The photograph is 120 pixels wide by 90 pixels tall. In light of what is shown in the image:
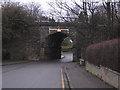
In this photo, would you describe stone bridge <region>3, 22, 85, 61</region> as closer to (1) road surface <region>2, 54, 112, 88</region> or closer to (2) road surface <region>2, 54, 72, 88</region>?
(2) road surface <region>2, 54, 72, 88</region>

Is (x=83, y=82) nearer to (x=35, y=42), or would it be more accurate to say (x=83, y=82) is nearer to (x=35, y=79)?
(x=35, y=79)

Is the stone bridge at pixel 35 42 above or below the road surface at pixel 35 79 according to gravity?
above

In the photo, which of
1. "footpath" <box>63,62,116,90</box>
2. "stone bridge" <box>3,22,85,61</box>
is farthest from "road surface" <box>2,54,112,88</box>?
"stone bridge" <box>3,22,85,61</box>

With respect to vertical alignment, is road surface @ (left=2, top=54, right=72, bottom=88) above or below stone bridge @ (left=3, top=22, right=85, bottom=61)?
below

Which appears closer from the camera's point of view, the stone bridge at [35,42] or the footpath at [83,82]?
the footpath at [83,82]

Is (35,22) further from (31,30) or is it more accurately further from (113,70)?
(113,70)

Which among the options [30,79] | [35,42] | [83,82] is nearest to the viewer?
[83,82]

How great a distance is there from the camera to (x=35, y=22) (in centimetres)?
4316

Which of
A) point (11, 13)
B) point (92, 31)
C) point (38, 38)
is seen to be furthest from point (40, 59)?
point (92, 31)

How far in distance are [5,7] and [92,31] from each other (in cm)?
1875

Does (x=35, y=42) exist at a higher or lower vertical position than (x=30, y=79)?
higher

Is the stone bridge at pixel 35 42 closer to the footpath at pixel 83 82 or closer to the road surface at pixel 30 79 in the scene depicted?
the road surface at pixel 30 79

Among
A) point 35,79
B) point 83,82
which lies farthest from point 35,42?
point 83,82

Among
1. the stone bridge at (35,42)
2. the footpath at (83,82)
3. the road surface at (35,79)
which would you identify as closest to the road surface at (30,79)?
the road surface at (35,79)
